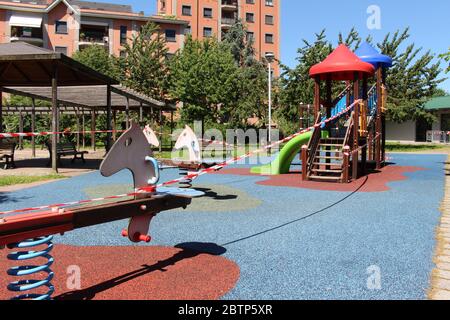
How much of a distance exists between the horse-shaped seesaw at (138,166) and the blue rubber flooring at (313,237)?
0.99 m

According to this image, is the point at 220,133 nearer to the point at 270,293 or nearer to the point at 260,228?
the point at 260,228

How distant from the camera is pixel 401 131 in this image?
45.2 meters

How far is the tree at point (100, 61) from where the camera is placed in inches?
1485

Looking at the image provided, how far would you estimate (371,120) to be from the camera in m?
15.6

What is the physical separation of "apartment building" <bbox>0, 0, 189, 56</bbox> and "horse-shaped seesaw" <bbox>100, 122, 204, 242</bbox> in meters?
48.2

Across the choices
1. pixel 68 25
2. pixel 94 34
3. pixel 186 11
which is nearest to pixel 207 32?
pixel 186 11

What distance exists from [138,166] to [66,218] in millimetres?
1091

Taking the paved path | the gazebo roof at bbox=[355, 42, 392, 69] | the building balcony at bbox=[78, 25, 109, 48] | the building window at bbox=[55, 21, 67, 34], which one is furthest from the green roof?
the building window at bbox=[55, 21, 67, 34]

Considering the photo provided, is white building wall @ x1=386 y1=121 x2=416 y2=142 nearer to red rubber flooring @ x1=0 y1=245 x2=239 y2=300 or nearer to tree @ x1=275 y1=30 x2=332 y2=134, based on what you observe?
tree @ x1=275 y1=30 x2=332 y2=134

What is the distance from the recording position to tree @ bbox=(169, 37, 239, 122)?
31.7 meters

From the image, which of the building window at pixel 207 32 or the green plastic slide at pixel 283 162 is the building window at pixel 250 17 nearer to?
the building window at pixel 207 32
